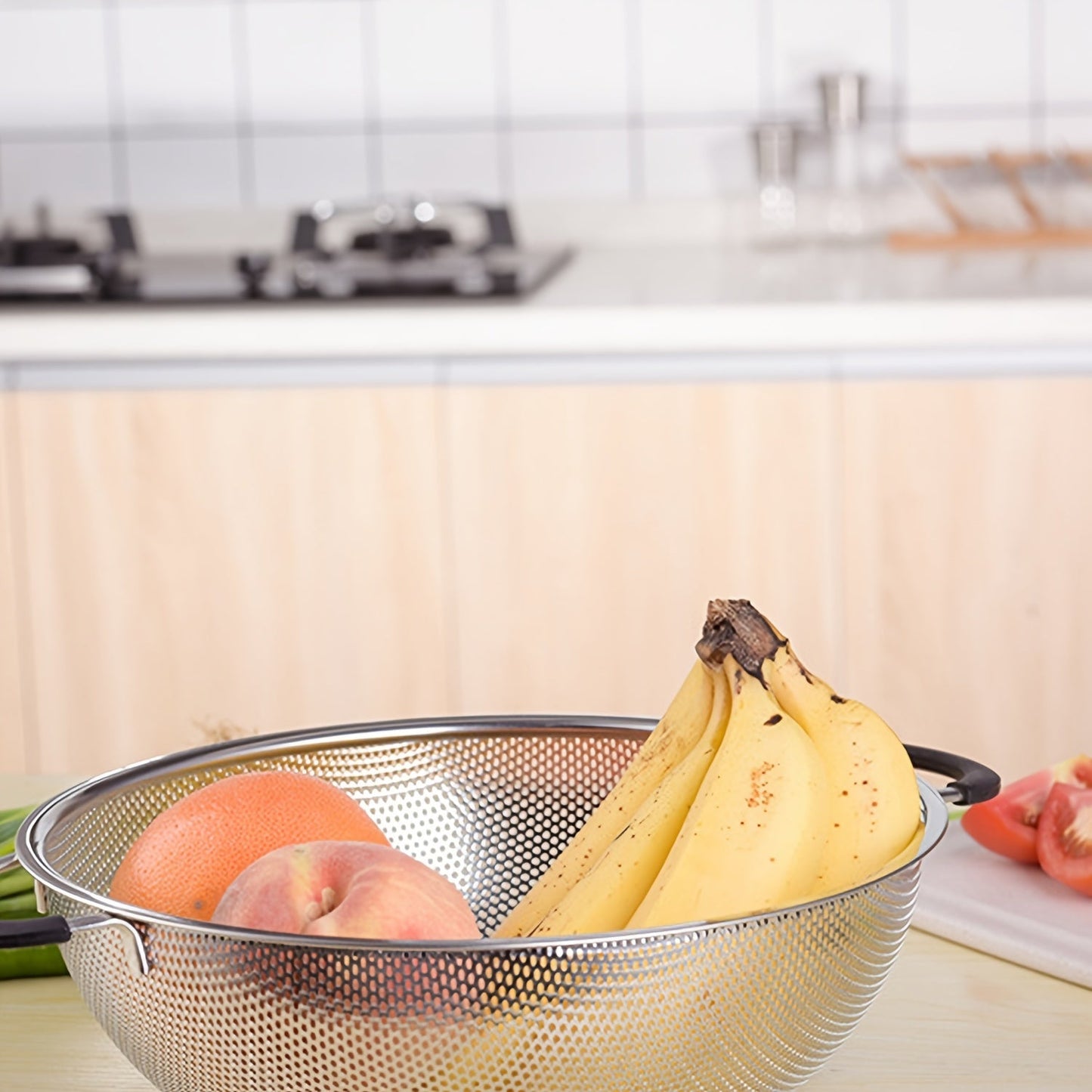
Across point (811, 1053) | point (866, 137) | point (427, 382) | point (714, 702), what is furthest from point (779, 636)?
point (866, 137)

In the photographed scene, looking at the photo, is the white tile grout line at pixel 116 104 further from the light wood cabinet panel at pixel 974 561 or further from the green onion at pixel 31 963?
the green onion at pixel 31 963

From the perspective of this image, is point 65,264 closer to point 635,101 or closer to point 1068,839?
point 635,101

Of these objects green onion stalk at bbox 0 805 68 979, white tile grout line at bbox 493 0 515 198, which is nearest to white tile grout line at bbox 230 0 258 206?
white tile grout line at bbox 493 0 515 198

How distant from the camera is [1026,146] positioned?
2428 millimetres

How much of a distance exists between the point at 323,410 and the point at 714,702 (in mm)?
1330

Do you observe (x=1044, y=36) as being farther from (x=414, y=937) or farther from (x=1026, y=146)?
(x=414, y=937)

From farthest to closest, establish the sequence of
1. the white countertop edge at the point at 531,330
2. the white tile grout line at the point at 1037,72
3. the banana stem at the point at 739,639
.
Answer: the white tile grout line at the point at 1037,72 → the white countertop edge at the point at 531,330 → the banana stem at the point at 739,639

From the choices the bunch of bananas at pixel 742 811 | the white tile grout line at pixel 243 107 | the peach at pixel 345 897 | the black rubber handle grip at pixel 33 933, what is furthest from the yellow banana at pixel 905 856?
the white tile grout line at pixel 243 107

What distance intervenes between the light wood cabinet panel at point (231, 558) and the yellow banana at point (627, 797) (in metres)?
1.28

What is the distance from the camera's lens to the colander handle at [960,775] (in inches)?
22.5

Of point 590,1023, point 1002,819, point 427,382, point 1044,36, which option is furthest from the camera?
point 1044,36

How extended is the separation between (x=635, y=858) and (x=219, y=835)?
5.2 inches

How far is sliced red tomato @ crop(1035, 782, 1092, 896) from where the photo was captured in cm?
69

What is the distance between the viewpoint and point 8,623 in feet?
6.32
